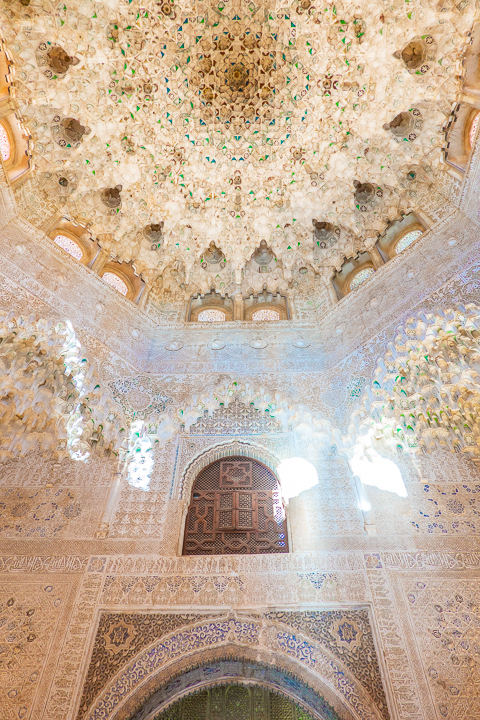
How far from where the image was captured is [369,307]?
6.01 m

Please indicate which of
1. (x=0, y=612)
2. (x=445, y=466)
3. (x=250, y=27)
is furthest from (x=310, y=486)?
(x=250, y=27)

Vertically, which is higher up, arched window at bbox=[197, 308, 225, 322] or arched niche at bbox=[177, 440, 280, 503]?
arched window at bbox=[197, 308, 225, 322]

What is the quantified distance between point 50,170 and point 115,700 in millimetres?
6592

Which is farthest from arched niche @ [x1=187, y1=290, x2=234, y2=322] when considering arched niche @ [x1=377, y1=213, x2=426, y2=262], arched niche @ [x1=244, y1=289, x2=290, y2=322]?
arched niche @ [x1=377, y1=213, x2=426, y2=262]

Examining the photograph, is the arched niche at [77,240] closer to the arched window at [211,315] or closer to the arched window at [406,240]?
the arched window at [211,315]

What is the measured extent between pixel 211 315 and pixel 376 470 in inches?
158

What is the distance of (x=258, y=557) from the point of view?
4.26 meters

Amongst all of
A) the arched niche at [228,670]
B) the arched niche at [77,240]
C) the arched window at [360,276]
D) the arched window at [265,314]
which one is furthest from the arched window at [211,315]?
the arched niche at [228,670]

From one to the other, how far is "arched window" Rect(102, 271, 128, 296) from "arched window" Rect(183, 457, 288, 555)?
138 inches

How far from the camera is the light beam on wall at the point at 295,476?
4.86 meters

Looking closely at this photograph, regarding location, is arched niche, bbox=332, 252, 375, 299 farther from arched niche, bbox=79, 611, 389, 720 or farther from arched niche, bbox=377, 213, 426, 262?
arched niche, bbox=79, 611, 389, 720

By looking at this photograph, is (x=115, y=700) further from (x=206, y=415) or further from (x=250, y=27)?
(x=250, y=27)

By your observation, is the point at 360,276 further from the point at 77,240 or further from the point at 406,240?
the point at 77,240

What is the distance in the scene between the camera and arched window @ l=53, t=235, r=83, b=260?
6246 mm
